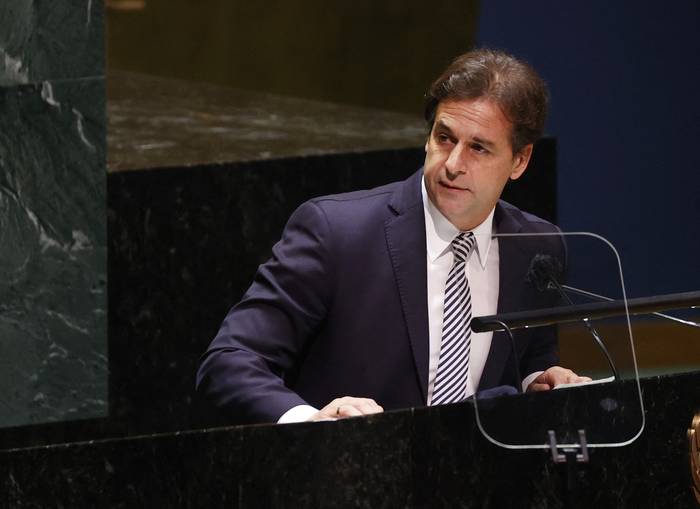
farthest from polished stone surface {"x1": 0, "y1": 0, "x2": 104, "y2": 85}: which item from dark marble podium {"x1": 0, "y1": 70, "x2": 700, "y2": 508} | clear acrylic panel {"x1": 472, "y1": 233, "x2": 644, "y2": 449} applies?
clear acrylic panel {"x1": 472, "y1": 233, "x2": 644, "y2": 449}

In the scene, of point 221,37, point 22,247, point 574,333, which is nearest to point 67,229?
point 22,247

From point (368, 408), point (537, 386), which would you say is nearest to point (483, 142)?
point (537, 386)

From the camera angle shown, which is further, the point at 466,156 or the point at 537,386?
the point at 466,156

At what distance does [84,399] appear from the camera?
420cm

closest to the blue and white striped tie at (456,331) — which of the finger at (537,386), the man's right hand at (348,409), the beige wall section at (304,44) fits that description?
the finger at (537,386)

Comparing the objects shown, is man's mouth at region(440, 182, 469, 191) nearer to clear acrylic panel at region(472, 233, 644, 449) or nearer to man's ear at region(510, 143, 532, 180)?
man's ear at region(510, 143, 532, 180)

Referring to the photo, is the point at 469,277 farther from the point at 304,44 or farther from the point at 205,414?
the point at 304,44

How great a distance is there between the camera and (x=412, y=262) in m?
2.73

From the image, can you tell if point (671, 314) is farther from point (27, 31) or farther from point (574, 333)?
point (27, 31)

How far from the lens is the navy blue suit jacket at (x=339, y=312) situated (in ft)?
8.70

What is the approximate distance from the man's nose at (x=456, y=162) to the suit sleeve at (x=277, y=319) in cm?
25

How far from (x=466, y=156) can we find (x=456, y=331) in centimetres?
36

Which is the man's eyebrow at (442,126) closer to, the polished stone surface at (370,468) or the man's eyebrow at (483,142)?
the man's eyebrow at (483,142)

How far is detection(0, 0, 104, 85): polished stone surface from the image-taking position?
12.4 feet
